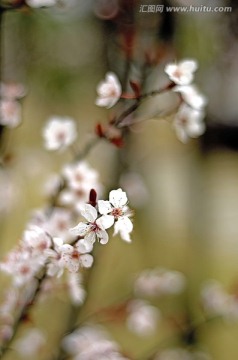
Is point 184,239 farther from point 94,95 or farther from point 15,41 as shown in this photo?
point 15,41

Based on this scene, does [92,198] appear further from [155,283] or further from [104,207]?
[155,283]

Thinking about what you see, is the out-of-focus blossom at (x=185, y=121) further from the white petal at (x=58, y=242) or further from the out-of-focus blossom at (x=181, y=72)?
the white petal at (x=58, y=242)

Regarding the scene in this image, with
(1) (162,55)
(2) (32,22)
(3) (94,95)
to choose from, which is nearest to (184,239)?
(3) (94,95)

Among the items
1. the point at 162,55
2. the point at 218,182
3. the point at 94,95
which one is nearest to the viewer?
the point at 162,55

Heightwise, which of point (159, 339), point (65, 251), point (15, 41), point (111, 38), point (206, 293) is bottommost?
point (65, 251)

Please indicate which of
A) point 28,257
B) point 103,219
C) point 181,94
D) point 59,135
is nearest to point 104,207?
point 103,219

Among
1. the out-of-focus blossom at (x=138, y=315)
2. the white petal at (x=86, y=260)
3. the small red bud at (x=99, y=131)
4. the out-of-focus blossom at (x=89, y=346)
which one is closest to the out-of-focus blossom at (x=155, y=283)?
the out-of-focus blossom at (x=138, y=315)
